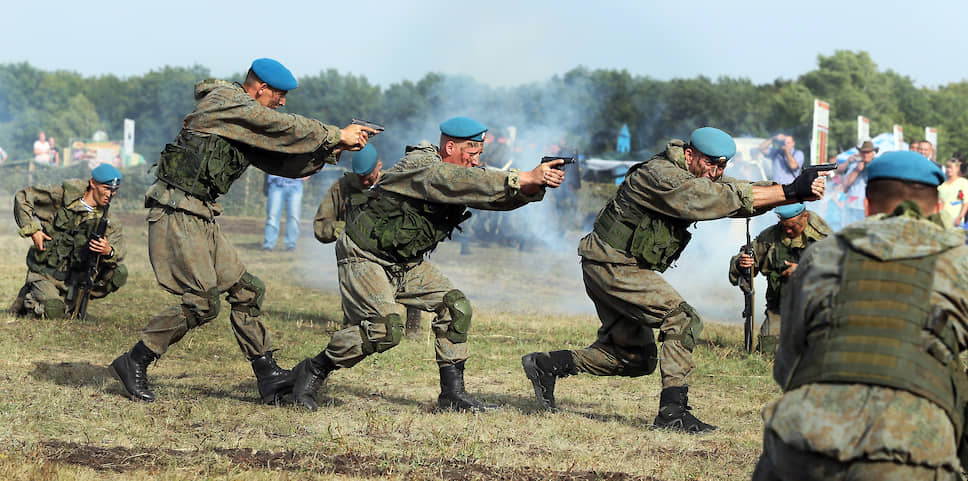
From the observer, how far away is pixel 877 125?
49.1 meters

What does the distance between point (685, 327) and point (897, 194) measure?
120 inches

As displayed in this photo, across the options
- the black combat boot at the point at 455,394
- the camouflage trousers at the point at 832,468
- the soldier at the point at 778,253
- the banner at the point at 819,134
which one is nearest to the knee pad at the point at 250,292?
the black combat boot at the point at 455,394

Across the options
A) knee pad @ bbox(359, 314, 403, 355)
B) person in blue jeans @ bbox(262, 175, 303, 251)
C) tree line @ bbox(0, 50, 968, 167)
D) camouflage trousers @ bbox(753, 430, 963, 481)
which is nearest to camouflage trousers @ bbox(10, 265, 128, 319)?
knee pad @ bbox(359, 314, 403, 355)

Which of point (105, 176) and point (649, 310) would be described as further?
point (105, 176)

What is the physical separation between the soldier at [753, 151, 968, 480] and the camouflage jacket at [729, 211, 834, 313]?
630 cm

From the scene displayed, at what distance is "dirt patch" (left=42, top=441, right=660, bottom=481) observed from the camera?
5.13 meters

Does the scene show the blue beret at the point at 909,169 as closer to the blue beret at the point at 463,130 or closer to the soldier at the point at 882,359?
the soldier at the point at 882,359

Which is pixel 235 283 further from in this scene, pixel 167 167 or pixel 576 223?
pixel 576 223

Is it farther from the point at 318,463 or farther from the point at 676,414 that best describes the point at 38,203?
the point at 676,414

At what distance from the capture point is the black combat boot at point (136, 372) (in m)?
6.66

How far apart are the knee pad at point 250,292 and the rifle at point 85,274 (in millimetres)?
3579

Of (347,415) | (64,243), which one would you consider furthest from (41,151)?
(347,415)

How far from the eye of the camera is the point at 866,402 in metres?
3.15

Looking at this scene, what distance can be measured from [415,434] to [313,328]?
15.8 feet
